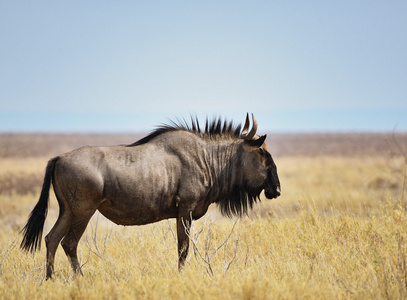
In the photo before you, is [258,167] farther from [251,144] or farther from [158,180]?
[158,180]

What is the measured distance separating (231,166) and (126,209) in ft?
5.61

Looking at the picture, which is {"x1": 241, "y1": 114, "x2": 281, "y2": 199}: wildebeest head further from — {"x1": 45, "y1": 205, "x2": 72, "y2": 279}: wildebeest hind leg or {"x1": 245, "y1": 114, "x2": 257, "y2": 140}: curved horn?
{"x1": 45, "y1": 205, "x2": 72, "y2": 279}: wildebeest hind leg

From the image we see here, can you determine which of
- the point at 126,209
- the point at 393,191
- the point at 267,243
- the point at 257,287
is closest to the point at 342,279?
the point at 257,287

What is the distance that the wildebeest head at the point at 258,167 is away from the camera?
6.95m

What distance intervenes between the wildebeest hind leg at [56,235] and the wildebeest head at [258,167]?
257cm

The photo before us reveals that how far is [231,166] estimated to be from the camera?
694cm

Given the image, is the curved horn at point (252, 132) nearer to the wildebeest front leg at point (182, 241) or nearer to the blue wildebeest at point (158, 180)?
the blue wildebeest at point (158, 180)

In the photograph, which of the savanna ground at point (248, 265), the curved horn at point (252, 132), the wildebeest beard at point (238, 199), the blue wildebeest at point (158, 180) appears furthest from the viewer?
the wildebeest beard at point (238, 199)

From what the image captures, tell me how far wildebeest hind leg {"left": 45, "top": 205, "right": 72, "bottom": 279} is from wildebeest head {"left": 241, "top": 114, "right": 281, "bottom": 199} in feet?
8.44

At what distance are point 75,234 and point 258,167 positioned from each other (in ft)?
8.99

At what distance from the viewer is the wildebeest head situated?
274 inches

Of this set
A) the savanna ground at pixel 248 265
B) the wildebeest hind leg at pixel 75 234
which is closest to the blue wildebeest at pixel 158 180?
the wildebeest hind leg at pixel 75 234

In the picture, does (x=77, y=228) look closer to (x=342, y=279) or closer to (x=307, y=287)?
(x=307, y=287)

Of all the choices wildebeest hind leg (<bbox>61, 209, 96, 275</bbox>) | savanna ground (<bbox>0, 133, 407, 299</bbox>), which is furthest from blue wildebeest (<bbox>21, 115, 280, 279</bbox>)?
savanna ground (<bbox>0, 133, 407, 299</bbox>)
